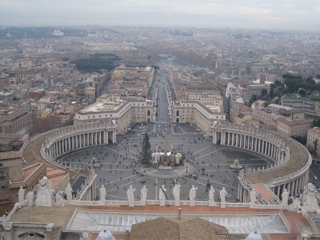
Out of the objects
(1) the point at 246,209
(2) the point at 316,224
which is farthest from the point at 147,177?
(2) the point at 316,224

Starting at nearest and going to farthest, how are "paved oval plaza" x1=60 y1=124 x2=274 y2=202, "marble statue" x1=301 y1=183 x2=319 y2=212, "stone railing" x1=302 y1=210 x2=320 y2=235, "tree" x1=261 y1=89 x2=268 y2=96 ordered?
"stone railing" x1=302 y1=210 x2=320 y2=235 → "marble statue" x1=301 y1=183 x2=319 y2=212 → "paved oval plaza" x1=60 y1=124 x2=274 y2=202 → "tree" x1=261 y1=89 x2=268 y2=96

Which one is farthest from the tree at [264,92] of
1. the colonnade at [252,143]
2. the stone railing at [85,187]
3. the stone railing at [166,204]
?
the stone railing at [166,204]

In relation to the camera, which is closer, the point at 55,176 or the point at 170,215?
the point at 170,215

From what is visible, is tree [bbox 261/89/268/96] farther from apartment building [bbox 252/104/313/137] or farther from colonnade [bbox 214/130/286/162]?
colonnade [bbox 214/130/286/162]

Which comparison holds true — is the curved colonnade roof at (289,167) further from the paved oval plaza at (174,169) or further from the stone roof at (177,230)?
the stone roof at (177,230)

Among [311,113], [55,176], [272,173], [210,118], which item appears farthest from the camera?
[311,113]

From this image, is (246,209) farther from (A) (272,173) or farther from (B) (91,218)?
(A) (272,173)

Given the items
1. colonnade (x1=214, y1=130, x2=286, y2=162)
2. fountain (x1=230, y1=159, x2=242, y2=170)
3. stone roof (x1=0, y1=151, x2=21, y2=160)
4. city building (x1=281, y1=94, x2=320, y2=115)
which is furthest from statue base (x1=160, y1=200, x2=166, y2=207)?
city building (x1=281, y1=94, x2=320, y2=115)
